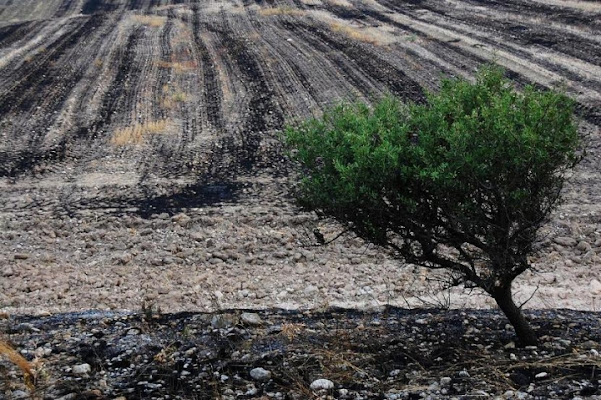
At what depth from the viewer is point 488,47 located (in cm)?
2061

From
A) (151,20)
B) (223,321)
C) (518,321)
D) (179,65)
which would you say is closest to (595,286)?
(518,321)

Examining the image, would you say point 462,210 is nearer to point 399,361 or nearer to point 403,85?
point 399,361

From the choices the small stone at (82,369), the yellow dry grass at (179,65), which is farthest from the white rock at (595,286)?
the yellow dry grass at (179,65)

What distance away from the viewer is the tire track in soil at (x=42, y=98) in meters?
13.9

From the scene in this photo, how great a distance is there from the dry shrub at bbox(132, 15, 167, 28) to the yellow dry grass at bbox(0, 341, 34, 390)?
19768mm

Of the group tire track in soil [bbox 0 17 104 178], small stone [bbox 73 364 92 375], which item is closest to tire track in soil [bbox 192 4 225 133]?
tire track in soil [bbox 0 17 104 178]

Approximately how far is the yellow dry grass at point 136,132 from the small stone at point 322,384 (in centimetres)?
940

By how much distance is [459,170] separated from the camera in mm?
6316

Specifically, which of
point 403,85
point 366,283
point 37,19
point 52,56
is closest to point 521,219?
point 366,283

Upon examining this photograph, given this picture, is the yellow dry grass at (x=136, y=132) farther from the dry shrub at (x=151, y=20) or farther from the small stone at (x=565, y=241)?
the dry shrub at (x=151, y=20)

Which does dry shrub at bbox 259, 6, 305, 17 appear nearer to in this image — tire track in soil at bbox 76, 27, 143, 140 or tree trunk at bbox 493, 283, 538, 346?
tire track in soil at bbox 76, 27, 143, 140

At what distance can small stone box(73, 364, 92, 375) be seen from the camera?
6900 mm

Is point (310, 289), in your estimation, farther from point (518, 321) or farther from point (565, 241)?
point (565, 241)

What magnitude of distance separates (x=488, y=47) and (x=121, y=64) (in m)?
11.1
